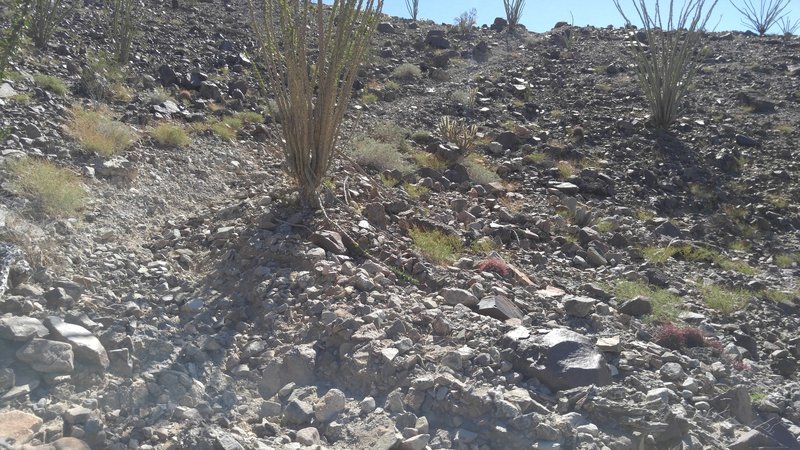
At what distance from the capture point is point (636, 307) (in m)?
5.71

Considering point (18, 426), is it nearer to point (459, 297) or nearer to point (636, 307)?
point (459, 297)

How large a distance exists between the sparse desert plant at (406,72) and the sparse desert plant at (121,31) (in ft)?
16.8

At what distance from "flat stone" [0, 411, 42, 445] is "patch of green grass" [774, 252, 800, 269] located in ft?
24.2

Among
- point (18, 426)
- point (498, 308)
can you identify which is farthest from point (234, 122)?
point (18, 426)

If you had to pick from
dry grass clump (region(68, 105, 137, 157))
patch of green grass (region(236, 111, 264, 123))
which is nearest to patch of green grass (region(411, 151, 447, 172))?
patch of green grass (region(236, 111, 264, 123))

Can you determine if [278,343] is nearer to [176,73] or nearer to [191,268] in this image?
[191,268]

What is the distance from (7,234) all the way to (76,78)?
206 inches

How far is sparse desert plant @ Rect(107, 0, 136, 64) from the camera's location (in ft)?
36.3

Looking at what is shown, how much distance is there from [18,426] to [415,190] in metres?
5.50

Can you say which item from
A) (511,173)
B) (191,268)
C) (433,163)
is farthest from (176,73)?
(191,268)

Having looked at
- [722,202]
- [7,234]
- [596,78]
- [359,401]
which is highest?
[596,78]

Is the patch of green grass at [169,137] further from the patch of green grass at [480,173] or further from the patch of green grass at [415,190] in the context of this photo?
the patch of green grass at [480,173]

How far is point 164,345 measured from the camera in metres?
4.09

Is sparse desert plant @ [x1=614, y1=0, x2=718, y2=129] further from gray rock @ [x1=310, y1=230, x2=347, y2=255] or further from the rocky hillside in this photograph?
gray rock @ [x1=310, y1=230, x2=347, y2=255]
